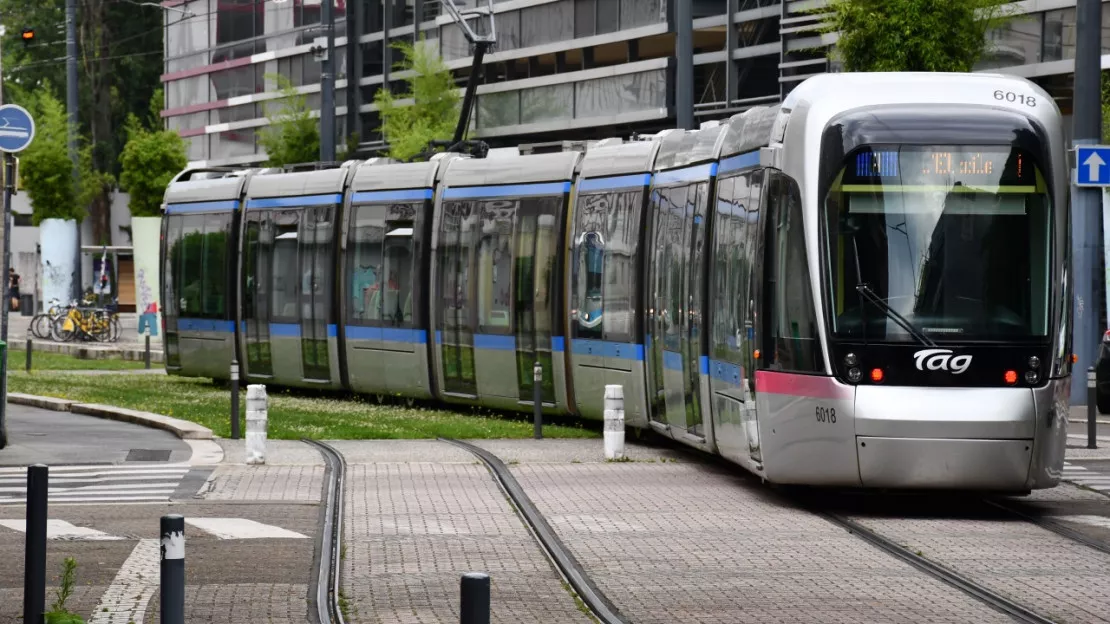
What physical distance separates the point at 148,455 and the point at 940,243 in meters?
8.41

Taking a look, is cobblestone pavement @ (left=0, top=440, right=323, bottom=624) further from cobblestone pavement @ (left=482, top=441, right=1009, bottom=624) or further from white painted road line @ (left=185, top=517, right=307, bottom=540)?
cobblestone pavement @ (left=482, top=441, right=1009, bottom=624)

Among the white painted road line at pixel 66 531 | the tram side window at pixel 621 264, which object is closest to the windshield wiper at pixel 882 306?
the white painted road line at pixel 66 531

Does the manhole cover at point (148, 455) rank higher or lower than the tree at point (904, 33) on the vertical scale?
lower

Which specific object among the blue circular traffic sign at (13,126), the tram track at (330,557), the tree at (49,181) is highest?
the tree at (49,181)

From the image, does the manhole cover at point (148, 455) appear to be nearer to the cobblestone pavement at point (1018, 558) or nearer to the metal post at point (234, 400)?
the metal post at point (234, 400)

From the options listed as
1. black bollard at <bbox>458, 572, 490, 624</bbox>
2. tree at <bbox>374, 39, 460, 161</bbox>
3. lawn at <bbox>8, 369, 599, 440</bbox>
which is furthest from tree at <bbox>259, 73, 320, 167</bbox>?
black bollard at <bbox>458, 572, 490, 624</bbox>

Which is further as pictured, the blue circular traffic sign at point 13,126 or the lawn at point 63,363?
the lawn at point 63,363

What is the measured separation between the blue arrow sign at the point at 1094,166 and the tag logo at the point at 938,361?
792 cm

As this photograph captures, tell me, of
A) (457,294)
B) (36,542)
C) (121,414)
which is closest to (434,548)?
(36,542)

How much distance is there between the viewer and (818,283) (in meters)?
14.3

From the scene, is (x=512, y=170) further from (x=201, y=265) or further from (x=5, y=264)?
(x=201, y=265)

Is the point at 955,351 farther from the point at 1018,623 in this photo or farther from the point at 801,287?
the point at 1018,623

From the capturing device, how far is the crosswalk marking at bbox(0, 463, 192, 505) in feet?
51.9

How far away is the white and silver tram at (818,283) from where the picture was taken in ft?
46.5
